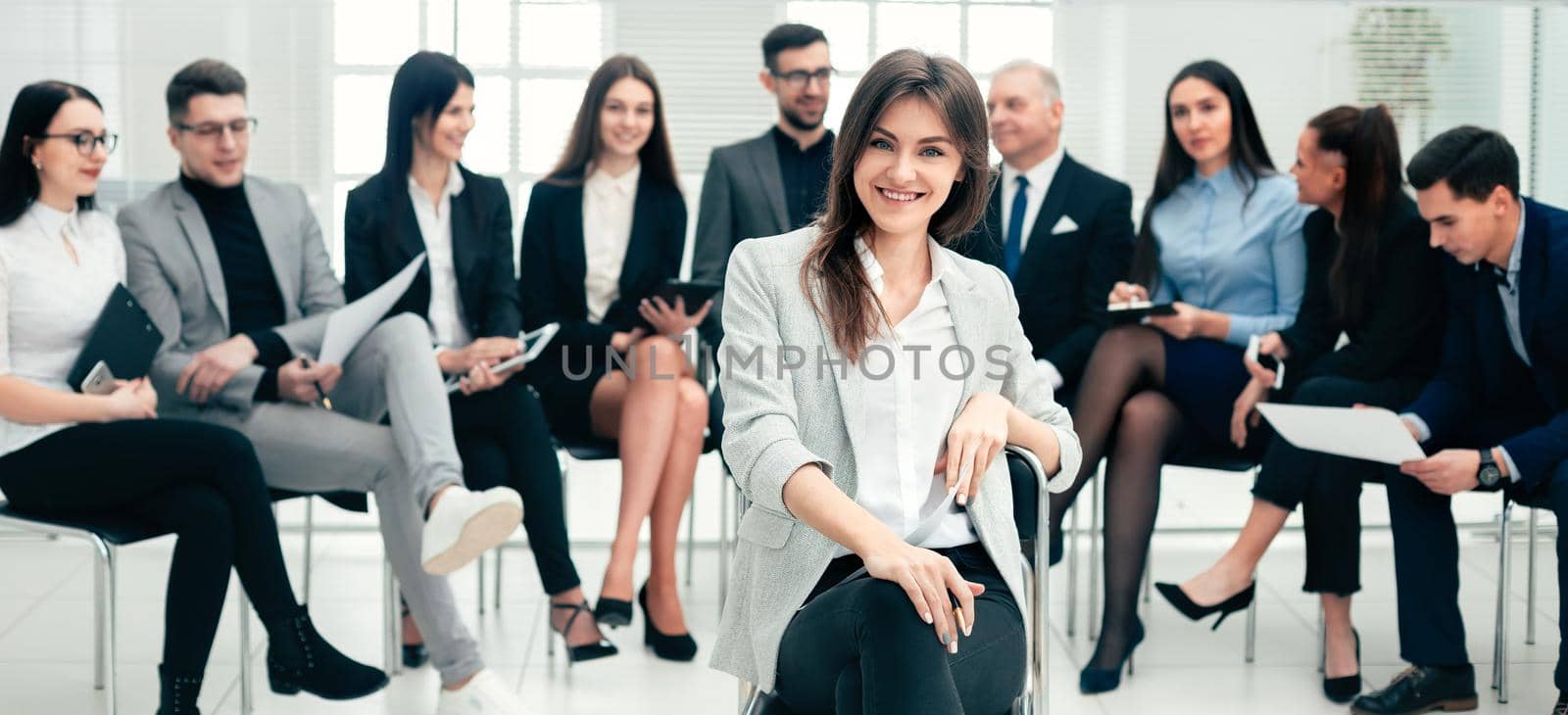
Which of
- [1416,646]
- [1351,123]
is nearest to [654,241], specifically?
[1351,123]

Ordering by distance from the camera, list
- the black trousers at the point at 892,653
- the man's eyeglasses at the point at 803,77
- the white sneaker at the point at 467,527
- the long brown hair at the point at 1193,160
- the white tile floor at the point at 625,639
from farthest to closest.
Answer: the man's eyeglasses at the point at 803,77
the long brown hair at the point at 1193,160
the white tile floor at the point at 625,639
the white sneaker at the point at 467,527
the black trousers at the point at 892,653

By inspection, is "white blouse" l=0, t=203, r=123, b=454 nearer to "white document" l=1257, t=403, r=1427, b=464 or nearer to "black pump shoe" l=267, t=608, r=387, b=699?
"black pump shoe" l=267, t=608, r=387, b=699

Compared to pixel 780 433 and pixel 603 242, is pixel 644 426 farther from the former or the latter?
pixel 780 433

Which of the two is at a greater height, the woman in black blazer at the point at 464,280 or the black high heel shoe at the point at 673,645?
the woman in black blazer at the point at 464,280

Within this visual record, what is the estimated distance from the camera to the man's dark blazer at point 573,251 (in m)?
3.74

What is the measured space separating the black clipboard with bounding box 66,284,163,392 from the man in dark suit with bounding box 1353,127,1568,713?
252cm

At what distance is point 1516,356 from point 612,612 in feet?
6.46

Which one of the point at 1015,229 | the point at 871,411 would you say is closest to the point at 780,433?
the point at 871,411

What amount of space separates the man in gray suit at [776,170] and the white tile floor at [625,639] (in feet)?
2.89

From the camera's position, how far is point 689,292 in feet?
11.5

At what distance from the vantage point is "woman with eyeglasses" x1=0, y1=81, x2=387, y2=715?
113 inches

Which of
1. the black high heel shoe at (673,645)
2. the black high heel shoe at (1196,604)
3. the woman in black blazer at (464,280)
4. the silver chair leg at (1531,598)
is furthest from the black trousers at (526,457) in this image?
the silver chair leg at (1531,598)

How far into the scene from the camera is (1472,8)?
4414 millimetres

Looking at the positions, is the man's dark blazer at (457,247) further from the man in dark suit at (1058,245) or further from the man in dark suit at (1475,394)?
the man in dark suit at (1475,394)
